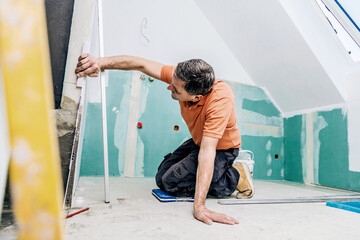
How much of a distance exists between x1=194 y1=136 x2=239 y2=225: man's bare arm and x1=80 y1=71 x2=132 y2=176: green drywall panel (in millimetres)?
1483

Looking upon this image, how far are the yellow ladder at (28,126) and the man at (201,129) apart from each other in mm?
861

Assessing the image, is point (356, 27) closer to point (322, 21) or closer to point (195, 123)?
point (322, 21)

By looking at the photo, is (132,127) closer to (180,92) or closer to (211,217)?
(180,92)

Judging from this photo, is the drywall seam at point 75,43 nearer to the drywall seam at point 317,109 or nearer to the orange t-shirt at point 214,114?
the orange t-shirt at point 214,114

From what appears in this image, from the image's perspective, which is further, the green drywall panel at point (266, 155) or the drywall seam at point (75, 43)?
the green drywall panel at point (266, 155)

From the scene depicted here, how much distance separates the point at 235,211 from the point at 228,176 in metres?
0.41

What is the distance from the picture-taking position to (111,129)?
248 cm

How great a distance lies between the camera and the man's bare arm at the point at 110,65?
1.08 metres

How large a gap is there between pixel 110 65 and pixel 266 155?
102 inches

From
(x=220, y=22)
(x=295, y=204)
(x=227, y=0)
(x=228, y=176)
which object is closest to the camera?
(x=295, y=204)

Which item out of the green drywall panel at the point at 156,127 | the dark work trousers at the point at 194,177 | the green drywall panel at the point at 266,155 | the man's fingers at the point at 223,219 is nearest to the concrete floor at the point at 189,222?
the man's fingers at the point at 223,219

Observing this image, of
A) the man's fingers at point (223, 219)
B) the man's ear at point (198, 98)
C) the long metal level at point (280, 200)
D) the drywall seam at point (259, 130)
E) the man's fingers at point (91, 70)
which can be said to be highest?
the man's fingers at point (91, 70)

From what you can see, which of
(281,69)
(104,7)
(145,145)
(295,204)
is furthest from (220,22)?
(295,204)

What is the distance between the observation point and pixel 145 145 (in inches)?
103
